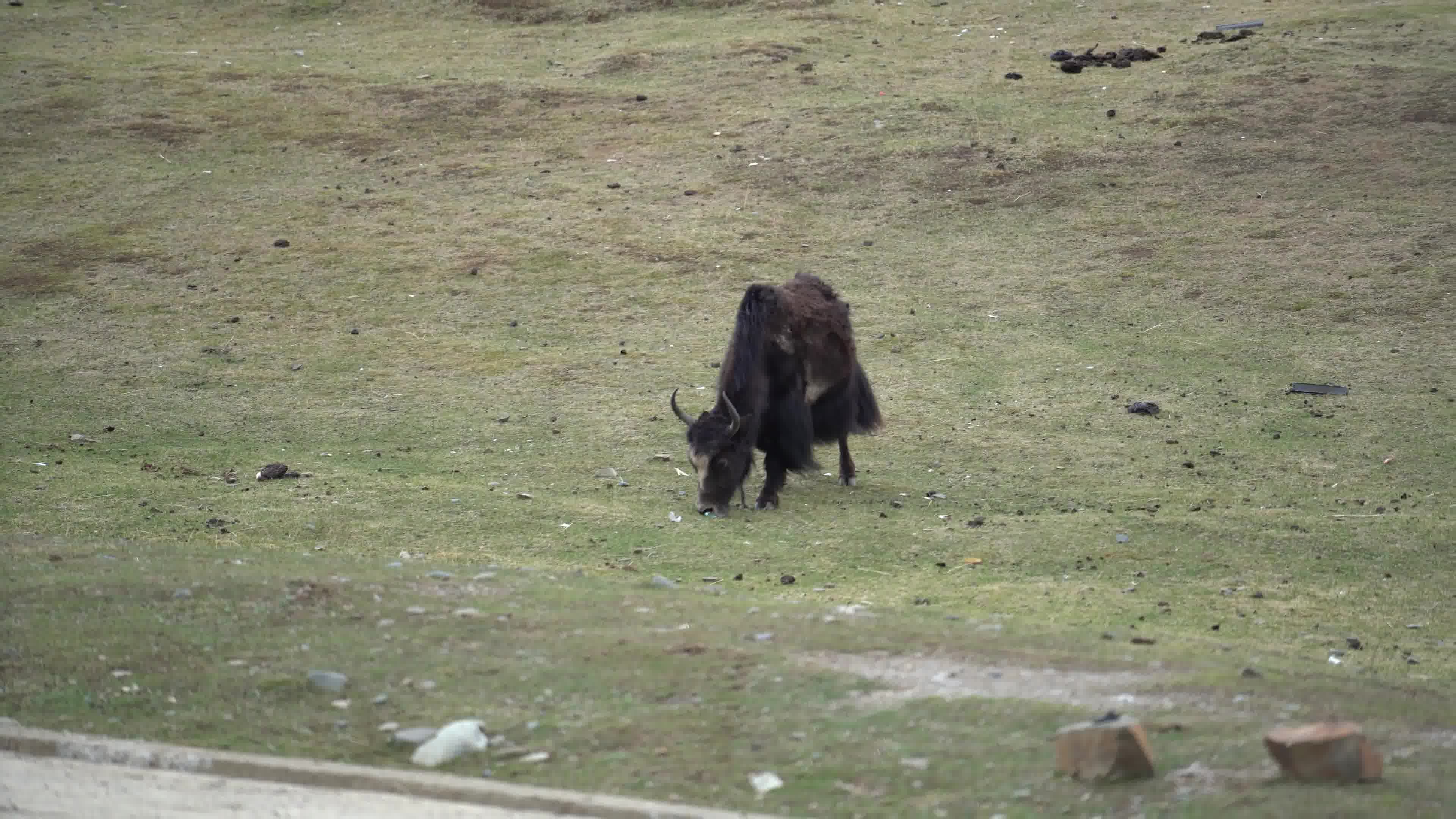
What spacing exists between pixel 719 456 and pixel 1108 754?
5148mm

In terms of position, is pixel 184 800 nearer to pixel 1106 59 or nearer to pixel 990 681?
pixel 990 681

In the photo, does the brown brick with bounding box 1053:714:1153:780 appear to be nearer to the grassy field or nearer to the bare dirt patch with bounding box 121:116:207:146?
the grassy field

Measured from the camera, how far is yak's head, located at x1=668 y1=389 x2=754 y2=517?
943 cm

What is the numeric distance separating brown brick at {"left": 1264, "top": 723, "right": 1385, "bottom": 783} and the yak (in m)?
5.25

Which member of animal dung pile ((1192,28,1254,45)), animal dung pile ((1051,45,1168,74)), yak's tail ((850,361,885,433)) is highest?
animal dung pile ((1192,28,1254,45))

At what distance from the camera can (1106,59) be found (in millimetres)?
20516

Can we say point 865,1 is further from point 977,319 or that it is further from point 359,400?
point 359,400

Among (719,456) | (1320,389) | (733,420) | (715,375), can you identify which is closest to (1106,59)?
(1320,389)

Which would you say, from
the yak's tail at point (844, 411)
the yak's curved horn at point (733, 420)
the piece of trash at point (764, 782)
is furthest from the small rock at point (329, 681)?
the yak's tail at point (844, 411)

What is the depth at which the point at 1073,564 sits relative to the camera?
823 cm

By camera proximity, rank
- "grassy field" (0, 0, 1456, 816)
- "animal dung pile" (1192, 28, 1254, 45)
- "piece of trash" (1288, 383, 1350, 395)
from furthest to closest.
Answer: "animal dung pile" (1192, 28, 1254, 45) < "piece of trash" (1288, 383, 1350, 395) < "grassy field" (0, 0, 1456, 816)

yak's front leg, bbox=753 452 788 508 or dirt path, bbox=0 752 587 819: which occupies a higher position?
dirt path, bbox=0 752 587 819

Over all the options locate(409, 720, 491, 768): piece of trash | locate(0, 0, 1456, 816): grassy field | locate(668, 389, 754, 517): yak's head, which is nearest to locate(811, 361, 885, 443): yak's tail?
locate(0, 0, 1456, 816): grassy field

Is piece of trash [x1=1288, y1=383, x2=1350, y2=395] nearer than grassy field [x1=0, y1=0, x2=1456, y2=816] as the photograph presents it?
No
